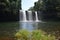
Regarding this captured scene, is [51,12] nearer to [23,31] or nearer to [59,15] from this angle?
[59,15]

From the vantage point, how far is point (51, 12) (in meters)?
Answer: 58.3

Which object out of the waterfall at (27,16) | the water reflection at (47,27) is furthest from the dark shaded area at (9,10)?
the water reflection at (47,27)

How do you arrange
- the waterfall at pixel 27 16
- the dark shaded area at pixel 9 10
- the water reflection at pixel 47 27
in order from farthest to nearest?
the waterfall at pixel 27 16 → the dark shaded area at pixel 9 10 → the water reflection at pixel 47 27

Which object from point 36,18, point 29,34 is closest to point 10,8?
point 36,18

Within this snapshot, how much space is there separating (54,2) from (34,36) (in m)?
51.8

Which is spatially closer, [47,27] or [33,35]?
[33,35]

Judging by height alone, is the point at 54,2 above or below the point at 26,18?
above

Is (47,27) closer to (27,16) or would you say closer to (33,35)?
(33,35)

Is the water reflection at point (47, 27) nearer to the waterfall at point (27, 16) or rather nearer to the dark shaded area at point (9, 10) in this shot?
the dark shaded area at point (9, 10)

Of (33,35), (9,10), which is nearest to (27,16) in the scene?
(9,10)

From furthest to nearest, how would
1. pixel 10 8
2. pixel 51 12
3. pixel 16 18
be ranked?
pixel 51 12
pixel 16 18
pixel 10 8

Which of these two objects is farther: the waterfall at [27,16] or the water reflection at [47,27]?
the waterfall at [27,16]

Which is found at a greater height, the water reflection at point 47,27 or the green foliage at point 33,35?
the green foliage at point 33,35

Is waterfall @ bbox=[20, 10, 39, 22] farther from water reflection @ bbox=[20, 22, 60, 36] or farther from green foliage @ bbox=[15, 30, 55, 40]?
green foliage @ bbox=[15, 30, 55, 40]
